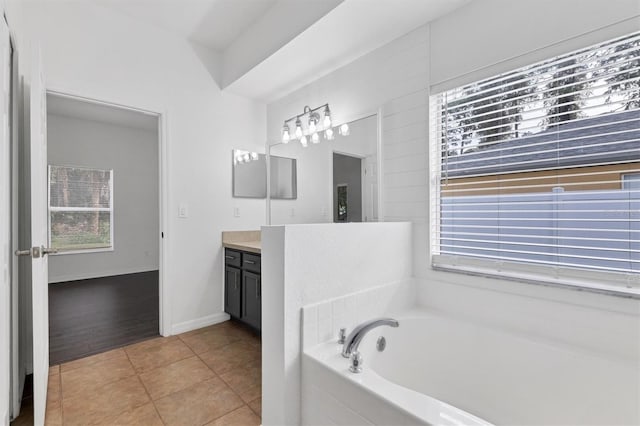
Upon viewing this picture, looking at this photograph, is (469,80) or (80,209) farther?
(80,209)

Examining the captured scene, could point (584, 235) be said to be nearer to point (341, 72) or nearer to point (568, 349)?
point (568, 349)

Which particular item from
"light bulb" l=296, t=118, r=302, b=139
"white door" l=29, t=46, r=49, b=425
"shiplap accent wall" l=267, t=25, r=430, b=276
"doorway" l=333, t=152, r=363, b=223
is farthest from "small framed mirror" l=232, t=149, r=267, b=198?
"white door" l=29, t=46, r=49, b=425

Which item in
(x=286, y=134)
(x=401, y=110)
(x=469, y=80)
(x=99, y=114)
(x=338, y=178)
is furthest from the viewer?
(x=99, y=114)

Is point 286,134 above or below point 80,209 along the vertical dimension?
above

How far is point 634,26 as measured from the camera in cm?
139

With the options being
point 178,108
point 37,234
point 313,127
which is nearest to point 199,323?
point 37,234

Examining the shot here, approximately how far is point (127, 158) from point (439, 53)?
5429 millimetres

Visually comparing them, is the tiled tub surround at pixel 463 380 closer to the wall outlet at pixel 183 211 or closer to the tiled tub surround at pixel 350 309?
the tiled tub surround at pixel 350 309

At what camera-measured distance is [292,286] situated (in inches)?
59.0

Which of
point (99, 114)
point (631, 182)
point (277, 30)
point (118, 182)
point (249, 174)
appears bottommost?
point (631, 182)

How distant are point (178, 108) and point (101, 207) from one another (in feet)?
11.6

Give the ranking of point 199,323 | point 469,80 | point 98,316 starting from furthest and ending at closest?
point 98,316
point 199,323
point 469,80

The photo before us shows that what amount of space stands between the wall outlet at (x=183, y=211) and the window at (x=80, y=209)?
134 inches

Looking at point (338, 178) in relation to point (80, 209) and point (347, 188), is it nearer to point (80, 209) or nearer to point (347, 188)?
point (347, 188)
